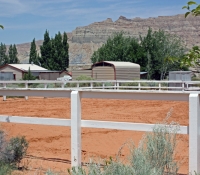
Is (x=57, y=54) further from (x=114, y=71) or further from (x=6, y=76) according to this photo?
(x=114, y=71)

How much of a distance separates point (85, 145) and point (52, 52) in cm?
7135

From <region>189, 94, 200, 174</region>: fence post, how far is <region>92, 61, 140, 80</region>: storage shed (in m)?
41.5

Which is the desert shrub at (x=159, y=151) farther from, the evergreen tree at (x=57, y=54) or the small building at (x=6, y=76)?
the evergreen tree at (x=57, y=54)

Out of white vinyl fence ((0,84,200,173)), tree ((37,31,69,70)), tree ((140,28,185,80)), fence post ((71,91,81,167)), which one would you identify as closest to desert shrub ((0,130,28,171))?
white vinyl fence ((0,84,200,173))

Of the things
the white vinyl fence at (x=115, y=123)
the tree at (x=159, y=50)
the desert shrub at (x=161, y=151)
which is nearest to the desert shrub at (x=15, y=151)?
the white vinyl fence at (x=115, y=123)

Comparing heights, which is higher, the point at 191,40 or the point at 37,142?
the point at 191,40

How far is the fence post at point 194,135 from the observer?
5281mm

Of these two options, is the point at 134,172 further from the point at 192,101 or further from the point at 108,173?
the point at 192,101

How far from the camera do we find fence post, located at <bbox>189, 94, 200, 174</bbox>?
5.28 metres

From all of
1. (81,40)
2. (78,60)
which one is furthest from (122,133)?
(81,40)

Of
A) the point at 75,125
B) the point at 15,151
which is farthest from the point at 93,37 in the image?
the point at 75,125

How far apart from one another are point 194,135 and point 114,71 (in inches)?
1652

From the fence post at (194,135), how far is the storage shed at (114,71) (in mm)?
41467

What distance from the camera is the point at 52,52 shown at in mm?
79625
